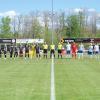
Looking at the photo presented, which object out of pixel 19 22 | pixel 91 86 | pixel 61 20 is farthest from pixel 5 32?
pixel 91 86

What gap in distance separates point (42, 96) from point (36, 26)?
10518 centimetres

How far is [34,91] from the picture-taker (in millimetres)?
15516

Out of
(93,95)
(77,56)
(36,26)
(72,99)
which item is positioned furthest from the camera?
(36,26)

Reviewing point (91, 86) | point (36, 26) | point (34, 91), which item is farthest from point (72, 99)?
point (36, 26)

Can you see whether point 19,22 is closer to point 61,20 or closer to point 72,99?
point 61,20

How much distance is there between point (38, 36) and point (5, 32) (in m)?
9.08

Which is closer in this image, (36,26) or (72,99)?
(72,99)

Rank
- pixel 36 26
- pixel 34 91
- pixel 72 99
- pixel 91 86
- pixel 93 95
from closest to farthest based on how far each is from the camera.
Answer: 1. pixel 72 99
2. pixel 93 95
3. pixel 34 91
4. pixel 91 86
5. pixel 36 26

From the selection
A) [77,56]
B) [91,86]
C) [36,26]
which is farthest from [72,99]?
[36,26]

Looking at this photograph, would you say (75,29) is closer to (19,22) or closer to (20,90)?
(19,22)

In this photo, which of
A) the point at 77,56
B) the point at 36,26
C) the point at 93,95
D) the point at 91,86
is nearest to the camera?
the point at 93,95

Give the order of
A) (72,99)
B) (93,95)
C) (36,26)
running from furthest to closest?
(36,26), (93,95), (72,99)

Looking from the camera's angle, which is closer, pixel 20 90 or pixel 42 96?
pixel 42 96

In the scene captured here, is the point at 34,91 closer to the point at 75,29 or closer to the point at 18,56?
the point at 18,56
